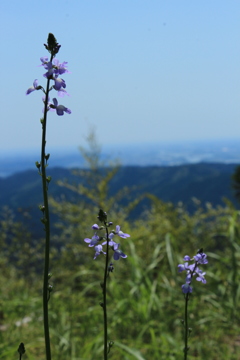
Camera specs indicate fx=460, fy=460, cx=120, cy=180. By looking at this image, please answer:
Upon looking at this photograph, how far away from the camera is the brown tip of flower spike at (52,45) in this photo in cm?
120

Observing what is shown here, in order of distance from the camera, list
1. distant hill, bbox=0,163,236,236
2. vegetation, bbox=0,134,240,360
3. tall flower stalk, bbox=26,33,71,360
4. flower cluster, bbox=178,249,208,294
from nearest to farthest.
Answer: tall flower stalk, bbox=26,33,71,360 → flower cluster, bbox=178,249,208,294 → vegetation, bbox=0,134,240,360 → distant hill, bbox=0,163,236,236

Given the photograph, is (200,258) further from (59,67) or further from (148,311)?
(148,311)

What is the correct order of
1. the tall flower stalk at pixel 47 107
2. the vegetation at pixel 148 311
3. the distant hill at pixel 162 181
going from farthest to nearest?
1. the distant hill at pixel 162 181
2. the vegetation at pixel 148 311
3. the tall flower stalk at pixel 47 107

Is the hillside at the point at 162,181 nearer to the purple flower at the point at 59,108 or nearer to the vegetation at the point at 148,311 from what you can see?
the vegetation at the point at 148,311

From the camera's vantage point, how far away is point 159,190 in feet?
153

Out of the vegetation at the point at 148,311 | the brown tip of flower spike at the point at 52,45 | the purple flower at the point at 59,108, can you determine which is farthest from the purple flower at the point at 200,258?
the vegetation at the point at 148,311

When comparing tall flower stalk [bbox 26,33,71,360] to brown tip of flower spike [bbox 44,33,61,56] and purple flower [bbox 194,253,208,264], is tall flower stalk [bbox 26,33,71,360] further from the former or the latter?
purple flower [bbox 194,253,208,264]

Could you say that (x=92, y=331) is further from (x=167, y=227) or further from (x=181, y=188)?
(x=181, y=188)

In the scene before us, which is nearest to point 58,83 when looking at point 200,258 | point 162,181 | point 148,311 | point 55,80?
point 55,80

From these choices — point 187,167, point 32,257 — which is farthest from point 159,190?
point 32,257

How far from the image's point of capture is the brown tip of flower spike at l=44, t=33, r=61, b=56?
1.20 meters

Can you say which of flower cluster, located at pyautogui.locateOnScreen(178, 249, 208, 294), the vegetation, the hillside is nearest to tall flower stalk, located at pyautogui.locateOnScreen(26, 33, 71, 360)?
flower cluster, located at pyautogui.locateOnScreen(178, 249, 208, 294)

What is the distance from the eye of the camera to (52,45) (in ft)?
3.98

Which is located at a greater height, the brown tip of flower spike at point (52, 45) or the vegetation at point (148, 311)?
the brown tip of flower spike at point (52, 45)
